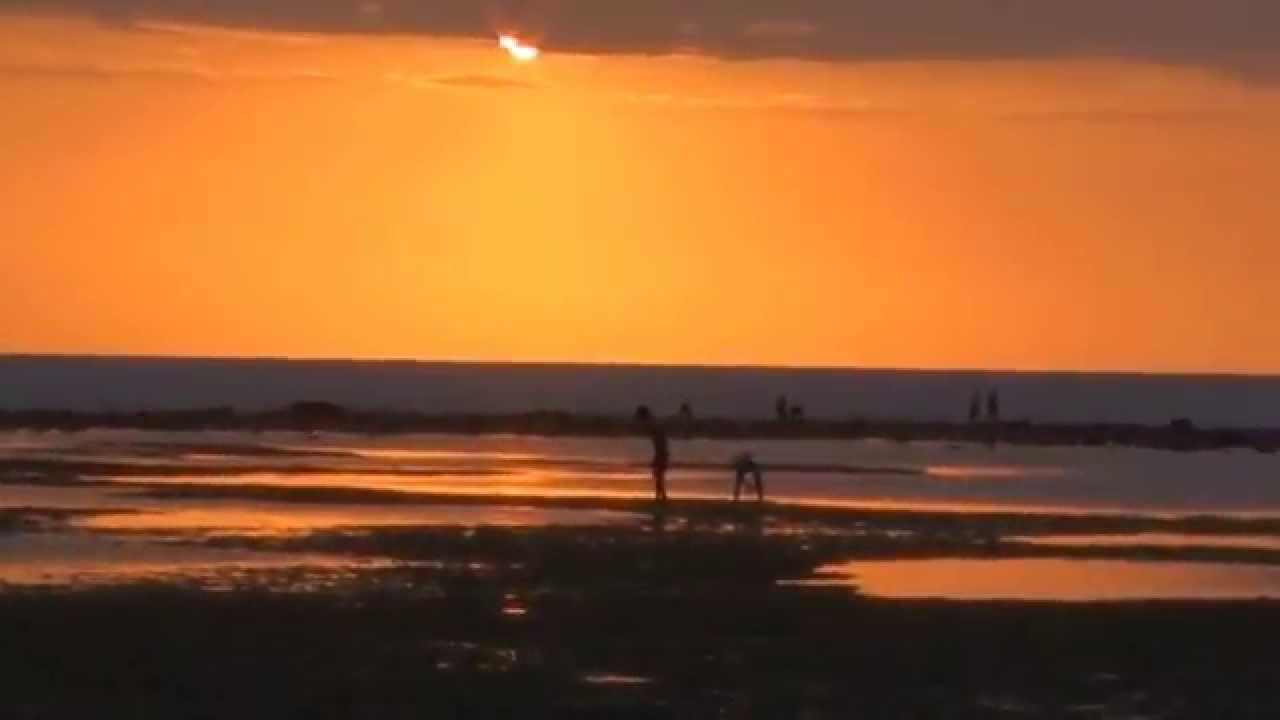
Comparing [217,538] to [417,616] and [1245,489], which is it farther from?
[1245,489]

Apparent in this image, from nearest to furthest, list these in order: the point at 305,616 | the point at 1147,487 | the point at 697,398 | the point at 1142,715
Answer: the point at 1142,715, the point at 305,616, the point at 1147,487, the point at 697,398

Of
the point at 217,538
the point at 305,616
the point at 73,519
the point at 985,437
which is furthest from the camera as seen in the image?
the point at 985,437

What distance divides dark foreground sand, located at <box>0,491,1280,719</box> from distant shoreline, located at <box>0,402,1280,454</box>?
5614 cm

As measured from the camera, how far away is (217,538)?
41.6 m

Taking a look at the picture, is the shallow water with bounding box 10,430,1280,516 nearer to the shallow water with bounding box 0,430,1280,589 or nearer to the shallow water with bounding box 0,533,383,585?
the shallow water with bounding box 0,430,1280,589

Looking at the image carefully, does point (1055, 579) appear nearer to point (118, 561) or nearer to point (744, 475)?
point (118, 561)

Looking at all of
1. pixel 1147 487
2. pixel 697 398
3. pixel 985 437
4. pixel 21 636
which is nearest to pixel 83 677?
pixel 21 636

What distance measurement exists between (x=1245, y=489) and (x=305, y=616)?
35.5 m

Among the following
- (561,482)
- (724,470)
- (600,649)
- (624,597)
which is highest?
(724,470)

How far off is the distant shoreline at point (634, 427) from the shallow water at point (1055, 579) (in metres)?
49.6

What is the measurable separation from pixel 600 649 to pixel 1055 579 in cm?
1032

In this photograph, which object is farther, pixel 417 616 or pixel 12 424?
pixel 12 424

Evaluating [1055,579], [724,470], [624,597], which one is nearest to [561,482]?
[724,470]

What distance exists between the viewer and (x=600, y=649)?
94.3 feet
